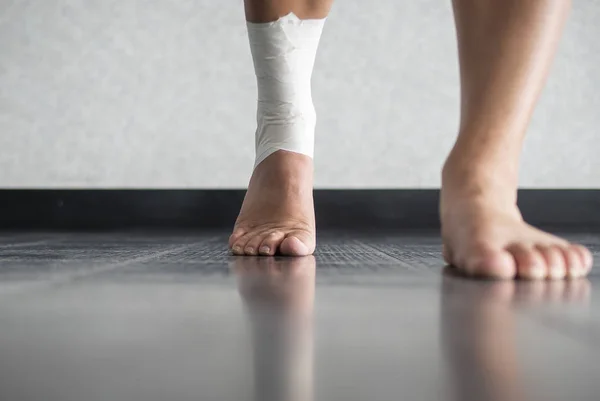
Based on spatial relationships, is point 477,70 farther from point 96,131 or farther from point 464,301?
point 96,131

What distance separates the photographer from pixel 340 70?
3037mm

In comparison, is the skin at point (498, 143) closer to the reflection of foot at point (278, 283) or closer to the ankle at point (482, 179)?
the ankle at point (482, 179)

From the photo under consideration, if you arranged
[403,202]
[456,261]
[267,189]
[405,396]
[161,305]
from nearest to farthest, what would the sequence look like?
[405,396], [161,305], [456,261], [267,189], [403,202]

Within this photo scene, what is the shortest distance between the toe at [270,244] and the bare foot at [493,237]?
28cm

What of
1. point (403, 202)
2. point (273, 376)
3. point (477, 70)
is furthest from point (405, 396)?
point (403, 202)

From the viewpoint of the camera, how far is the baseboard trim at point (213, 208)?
291cm

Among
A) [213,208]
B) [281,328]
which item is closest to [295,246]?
[281,328]

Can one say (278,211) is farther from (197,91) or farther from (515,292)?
(197,91)

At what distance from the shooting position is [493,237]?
0.75 meters

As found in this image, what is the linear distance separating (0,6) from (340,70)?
5.23ft

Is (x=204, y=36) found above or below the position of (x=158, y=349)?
above

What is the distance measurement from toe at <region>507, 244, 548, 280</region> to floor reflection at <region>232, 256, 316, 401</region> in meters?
0.22

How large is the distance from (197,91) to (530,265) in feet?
8.27

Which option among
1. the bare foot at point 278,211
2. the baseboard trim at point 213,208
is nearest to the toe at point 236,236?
the bare foot at point 278,211
